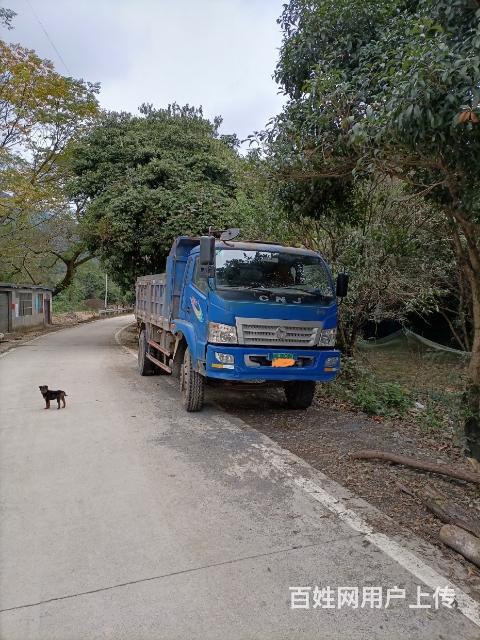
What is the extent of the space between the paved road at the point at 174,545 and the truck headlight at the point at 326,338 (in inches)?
59.8

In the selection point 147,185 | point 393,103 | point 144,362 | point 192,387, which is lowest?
point 144,362

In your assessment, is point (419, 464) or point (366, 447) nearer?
point (419, 464)

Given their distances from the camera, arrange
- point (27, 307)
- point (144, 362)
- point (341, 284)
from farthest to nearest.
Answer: point (27, 307) → point (144, 362) → point (341, 284)

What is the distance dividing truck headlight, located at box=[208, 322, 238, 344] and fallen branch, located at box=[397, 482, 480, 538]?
2.64 metres

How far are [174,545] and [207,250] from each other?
3.76 m

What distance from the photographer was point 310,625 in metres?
2.54

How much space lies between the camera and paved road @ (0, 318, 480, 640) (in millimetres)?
2543

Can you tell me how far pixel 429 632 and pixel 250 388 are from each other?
4.52 metres

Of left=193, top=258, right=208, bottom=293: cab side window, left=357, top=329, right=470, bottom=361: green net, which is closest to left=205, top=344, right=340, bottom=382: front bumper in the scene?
left=193, top=258, right=208, bottom=293: cab side window

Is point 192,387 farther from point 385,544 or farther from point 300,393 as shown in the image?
point 385,544

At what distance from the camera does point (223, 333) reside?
6.00 metres

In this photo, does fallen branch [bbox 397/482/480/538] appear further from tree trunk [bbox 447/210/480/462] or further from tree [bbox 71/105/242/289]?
tree [bbox 71/105/242/289]

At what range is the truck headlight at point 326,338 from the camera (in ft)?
20.9

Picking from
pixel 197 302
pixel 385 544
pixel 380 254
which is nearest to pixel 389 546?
pixel 385 544
